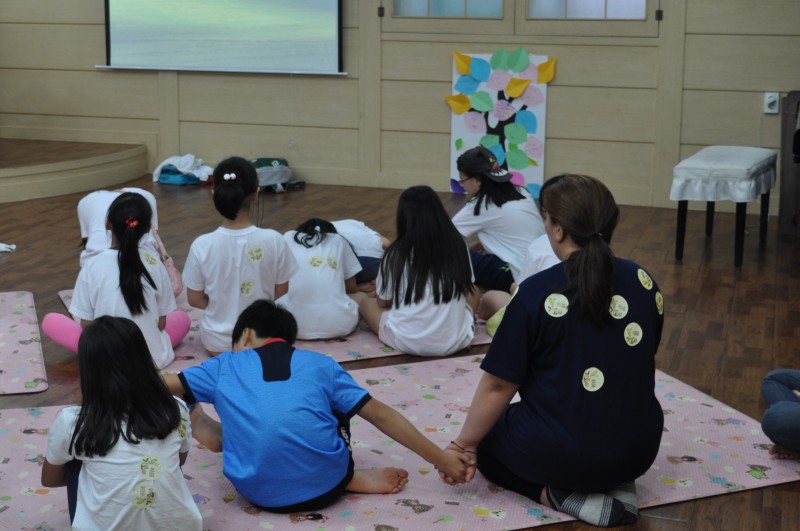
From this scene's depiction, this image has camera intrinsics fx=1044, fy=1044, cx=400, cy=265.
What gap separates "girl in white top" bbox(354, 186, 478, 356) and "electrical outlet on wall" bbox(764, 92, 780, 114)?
3532 millimetres

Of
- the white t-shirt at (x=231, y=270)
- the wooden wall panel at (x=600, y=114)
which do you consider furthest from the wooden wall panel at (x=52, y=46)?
the white t-shirt at (x=231, y=270)

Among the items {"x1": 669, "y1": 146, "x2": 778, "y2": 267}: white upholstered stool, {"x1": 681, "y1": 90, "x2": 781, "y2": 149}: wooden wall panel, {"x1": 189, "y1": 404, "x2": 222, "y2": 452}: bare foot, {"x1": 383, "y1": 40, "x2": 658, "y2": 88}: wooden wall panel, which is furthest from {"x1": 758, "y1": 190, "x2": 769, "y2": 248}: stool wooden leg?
{"x1": 189, "y1": 404, "x2": 222, "y2": 452}: bare foot

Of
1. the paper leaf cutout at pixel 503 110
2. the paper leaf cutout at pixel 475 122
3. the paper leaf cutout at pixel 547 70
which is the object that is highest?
the paper leaf cutout at pixel 547 70

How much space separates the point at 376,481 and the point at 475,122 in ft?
15.9

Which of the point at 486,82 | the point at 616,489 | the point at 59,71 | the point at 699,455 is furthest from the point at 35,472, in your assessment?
the point at 59,71

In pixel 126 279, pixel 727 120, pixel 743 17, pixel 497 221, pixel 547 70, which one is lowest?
pixel 126 279

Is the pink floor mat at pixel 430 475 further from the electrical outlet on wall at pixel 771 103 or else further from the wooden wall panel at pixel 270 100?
the wooden wall panel at pixel 270 100

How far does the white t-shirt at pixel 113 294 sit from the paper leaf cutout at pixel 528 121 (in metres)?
3.94

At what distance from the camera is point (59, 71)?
849cm

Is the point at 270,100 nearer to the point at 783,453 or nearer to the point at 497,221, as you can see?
the point at 497,221

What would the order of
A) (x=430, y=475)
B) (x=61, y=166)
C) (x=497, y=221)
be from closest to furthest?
(x=430, y=475)
(x=497, y=221)
(x=61, y=166)

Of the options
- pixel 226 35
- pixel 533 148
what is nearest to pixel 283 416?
pixel 533 148

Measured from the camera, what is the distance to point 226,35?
7953mm

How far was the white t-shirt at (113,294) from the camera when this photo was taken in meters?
3.61
